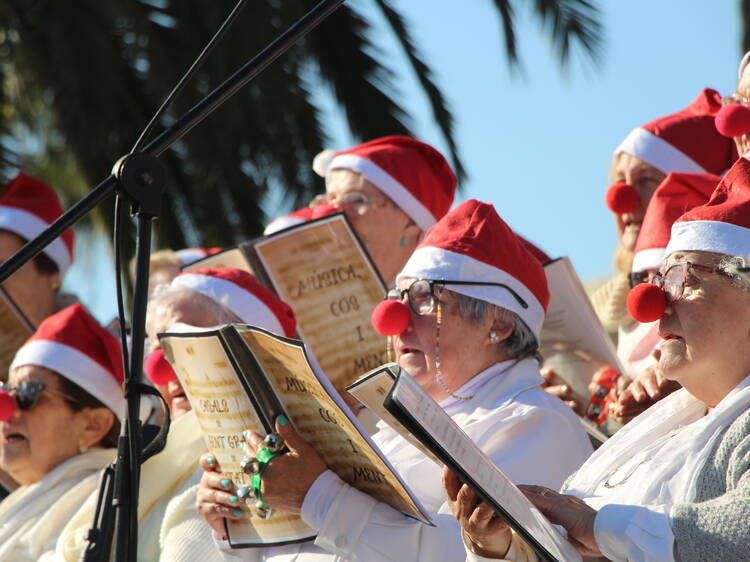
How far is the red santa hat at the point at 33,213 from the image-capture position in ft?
20.8

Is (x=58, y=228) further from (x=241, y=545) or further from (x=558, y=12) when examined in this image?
(x=558, y=12)

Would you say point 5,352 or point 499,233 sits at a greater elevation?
point 5,352

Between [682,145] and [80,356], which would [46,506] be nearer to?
[80,356]

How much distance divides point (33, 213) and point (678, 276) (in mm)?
4230

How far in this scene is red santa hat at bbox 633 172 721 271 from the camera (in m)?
4.19

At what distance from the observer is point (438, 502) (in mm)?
3473

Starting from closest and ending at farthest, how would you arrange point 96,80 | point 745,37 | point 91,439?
1. point 91,439
2. point 745,37
3. point 96,80

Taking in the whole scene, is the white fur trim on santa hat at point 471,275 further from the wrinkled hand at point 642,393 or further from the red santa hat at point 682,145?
the red santa hat at point 682,145

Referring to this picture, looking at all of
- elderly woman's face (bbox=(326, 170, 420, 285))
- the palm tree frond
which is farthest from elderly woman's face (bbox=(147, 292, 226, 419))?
the palm tree frond

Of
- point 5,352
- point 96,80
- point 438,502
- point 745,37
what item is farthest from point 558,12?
point 438,502

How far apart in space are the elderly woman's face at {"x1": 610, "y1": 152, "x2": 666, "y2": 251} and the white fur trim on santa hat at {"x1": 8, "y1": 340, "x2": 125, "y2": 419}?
2.00 metres

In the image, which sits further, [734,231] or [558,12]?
[558,12]

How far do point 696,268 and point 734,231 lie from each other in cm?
12

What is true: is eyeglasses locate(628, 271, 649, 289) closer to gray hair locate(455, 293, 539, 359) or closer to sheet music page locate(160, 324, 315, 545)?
gray hair locate(455, 293, 539, 359)
